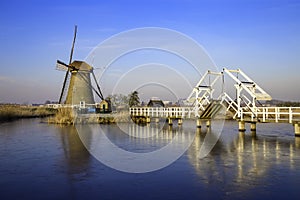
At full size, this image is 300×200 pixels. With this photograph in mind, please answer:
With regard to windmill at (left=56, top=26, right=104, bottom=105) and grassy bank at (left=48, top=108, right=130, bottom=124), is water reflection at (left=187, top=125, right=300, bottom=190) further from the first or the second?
windmill at (left=56, top=26, right=104, bottom=105)

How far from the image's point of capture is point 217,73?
2400 centimetres

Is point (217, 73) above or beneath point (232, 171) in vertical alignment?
above

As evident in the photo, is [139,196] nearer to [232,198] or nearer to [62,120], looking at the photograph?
[232,198]

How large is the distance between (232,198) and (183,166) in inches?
139

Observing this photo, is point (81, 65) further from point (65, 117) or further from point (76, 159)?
point (76, 159)

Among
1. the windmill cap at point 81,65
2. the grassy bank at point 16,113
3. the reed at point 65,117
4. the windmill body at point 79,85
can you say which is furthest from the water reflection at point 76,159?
the windmill cap at point 81,65

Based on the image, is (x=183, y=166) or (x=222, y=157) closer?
(x=183, y=166)

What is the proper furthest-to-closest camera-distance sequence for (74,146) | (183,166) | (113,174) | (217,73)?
(217,73), (74,146), (183,166), (113,174)

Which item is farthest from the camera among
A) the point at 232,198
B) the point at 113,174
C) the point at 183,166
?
the point at 183,166

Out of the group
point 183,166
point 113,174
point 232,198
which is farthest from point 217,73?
point 232,198

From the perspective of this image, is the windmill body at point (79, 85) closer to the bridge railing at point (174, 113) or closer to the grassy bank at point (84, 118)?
the grassy bank at point (84, 118)

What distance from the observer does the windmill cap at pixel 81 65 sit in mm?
39119

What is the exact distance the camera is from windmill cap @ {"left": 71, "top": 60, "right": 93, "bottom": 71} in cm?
3912

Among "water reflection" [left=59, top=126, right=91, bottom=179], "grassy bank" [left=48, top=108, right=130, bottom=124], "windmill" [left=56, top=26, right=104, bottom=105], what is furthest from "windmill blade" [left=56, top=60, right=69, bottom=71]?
"water reflection" [left=59, top=126, right=91, bottom=179]
